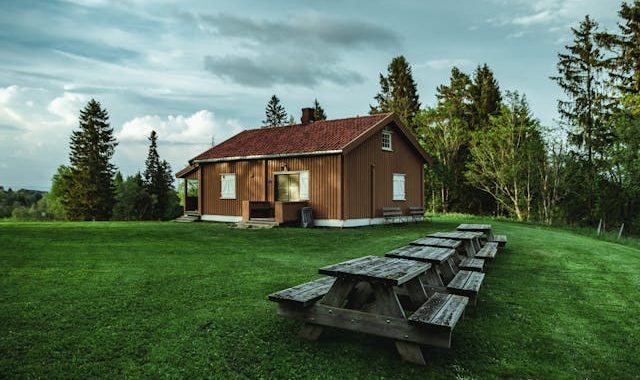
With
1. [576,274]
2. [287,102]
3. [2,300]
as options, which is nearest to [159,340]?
[2,300]

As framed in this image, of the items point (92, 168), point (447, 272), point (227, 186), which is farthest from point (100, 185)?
point (447, 272)

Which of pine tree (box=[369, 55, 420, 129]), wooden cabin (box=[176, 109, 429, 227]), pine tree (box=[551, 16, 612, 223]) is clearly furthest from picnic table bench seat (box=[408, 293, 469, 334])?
pine tree (box=[369, 55, 420, 129])

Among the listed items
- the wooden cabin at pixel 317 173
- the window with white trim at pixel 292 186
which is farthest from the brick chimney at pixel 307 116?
the window with white trim at pixel 292 186

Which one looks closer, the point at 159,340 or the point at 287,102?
the point at 159,340

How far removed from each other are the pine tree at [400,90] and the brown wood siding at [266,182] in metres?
27.5

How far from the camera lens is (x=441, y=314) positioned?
12.0 feet

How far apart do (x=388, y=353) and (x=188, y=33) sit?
14713mm

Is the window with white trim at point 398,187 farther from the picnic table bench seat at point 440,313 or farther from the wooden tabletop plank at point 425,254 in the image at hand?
the picnic table bench seat at point 440,313

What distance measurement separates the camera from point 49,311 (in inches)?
185

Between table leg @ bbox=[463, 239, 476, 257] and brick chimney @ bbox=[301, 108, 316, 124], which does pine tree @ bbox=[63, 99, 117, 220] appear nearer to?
brick chimney @ bbox=[301, 108, 316, 124]

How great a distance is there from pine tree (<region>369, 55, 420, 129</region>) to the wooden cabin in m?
23.2

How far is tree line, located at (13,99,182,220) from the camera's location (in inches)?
1591

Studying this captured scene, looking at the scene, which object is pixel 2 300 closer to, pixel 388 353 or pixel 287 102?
pixel 388 353

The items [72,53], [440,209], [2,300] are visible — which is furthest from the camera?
[440,209]
